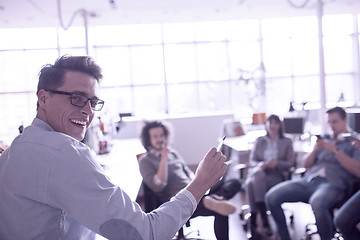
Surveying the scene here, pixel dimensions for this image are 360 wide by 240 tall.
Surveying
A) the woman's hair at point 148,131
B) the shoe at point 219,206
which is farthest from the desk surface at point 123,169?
the shoe at point 219,206

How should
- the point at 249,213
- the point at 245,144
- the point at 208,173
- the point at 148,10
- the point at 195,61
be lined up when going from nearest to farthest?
1. the point at 208,173
2. the point at 249,213
3. the point at 245,144
4. the point at 148,10
5. the point at 195,61

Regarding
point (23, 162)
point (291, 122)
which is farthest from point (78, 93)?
point (291, 122)

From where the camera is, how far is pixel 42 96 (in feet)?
3.57

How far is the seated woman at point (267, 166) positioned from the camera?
3264 millimetres

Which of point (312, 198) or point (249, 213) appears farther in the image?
Answer: point (249, 213)

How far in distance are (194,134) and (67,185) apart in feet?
17.8

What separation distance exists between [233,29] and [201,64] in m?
1.21

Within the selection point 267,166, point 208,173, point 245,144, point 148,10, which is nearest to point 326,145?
point 267,166

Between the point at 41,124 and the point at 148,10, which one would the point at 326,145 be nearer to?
the point at 41,124

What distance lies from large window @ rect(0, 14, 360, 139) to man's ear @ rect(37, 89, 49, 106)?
7.56m

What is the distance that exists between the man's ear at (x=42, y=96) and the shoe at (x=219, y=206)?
61.8 inches

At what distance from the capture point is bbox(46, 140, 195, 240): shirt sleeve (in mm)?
843

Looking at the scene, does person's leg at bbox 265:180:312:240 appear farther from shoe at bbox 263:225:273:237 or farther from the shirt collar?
the shirt collar

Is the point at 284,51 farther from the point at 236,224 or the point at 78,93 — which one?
the point at 78,93
